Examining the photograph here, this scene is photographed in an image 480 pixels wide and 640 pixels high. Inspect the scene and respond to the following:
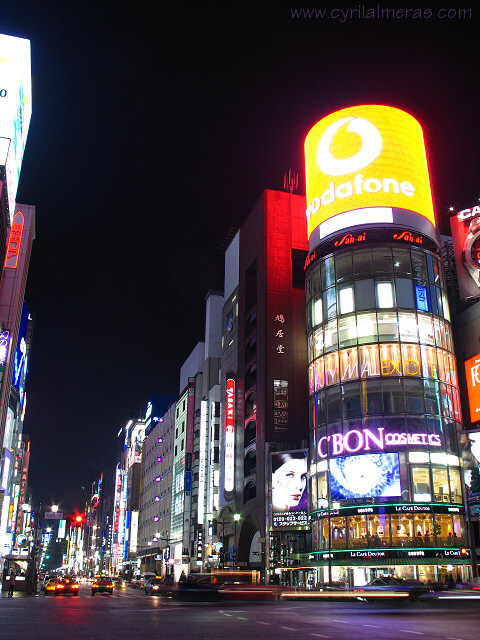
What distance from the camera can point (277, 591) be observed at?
Result: 40.8m

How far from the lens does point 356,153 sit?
6831 cm

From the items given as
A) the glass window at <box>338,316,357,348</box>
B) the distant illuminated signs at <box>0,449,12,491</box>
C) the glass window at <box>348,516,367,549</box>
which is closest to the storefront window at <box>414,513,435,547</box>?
the glass window at <box>348,516,367,549</box>

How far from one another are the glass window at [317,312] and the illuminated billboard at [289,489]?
46.3ft

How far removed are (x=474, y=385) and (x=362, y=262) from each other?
16876 mm

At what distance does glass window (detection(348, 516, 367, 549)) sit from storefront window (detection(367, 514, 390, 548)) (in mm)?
538

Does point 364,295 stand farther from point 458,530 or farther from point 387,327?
point 458,530

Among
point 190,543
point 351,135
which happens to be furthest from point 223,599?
point 190,543

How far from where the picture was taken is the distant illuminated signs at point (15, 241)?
104 metres

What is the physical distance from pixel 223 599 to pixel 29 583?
25546mm

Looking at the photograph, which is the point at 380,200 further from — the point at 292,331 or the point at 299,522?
the point at 299,522

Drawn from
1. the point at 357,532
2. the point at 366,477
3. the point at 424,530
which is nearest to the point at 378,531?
the point at 357,532

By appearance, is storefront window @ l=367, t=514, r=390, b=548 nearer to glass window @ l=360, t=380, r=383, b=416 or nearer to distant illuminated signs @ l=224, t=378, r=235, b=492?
glass window @ l=360, t=380, r=383, b=416

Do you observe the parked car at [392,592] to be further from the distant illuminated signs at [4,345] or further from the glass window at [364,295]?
the distant illuminated signs at [4,345]

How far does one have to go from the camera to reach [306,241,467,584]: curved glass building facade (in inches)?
2072
